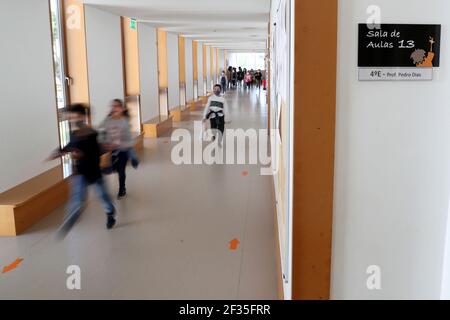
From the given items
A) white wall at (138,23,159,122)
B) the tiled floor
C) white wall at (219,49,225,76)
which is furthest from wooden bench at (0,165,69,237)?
white wall at (219,49,225,76)

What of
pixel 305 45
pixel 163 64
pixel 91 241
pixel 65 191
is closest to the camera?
pixel 305 45

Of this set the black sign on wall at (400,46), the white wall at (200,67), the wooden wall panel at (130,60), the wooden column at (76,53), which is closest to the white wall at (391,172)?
the black sign on wall at (400,46)

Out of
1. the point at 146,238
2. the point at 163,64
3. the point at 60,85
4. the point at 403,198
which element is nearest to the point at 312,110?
the point at 403,198

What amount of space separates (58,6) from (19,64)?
2.31 m

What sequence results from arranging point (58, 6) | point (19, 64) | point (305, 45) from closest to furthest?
1. point (305, 45)
2. point (19, 64)
3. point (58, 6)

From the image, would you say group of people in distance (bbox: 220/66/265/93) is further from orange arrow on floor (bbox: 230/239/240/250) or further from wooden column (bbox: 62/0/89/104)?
orange arrow on floor (bbox: 230/239/240/250)

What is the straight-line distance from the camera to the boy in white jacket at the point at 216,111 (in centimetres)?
944

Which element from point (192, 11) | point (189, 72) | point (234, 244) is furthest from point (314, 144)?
point (189, 72)

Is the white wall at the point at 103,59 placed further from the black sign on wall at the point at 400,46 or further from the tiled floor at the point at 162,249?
the black sign on wall at the point at 400,46

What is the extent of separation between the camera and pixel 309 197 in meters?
2.17

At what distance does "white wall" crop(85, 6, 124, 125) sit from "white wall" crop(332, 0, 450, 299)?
666 cm

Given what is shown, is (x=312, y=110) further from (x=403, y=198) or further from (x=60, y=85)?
(x=60, y=85)

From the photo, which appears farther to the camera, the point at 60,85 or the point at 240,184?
the point at 60,85

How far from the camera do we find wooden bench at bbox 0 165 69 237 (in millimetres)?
4934
